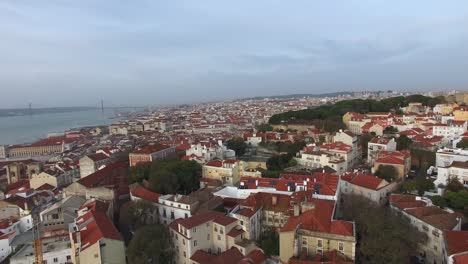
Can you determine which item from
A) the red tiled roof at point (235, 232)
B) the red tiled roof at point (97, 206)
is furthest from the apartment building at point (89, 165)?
the red tiled roof at point (235, 232)

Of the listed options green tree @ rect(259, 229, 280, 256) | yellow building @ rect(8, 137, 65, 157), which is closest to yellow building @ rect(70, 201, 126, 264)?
green tree @ rect(259, 229, 280, 256)

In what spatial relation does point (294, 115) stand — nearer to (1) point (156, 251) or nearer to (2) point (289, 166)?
(2) point (289, 166)

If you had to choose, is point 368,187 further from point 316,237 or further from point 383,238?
point 316,237

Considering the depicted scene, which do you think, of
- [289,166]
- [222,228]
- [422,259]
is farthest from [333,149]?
[222,228]

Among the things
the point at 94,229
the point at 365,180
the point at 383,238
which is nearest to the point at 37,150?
the point at 94,229

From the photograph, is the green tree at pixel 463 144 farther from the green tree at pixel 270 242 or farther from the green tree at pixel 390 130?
the green tree at pixel 270 242

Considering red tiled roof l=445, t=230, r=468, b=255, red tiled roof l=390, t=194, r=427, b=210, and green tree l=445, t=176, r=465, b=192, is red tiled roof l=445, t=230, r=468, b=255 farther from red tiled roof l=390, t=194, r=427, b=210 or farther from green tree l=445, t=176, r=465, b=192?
green tree l=445, t=176, r=465, b=192
